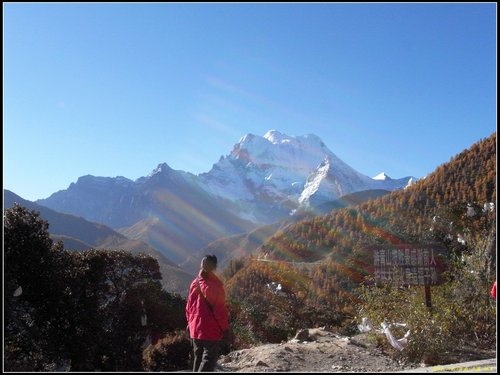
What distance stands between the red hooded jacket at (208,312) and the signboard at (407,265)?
204 inches

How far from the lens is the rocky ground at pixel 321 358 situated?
7.94 m

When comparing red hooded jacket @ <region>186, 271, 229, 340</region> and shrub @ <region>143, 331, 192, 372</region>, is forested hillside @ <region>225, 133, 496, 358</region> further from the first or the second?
red hooded jacket @ <region>186, 271, 229, 340</region>

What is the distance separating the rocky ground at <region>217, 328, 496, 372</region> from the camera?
7941 mm

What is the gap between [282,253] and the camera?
39969 mm

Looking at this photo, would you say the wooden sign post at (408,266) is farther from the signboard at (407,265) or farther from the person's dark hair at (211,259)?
the person's dark hair at (211,259)

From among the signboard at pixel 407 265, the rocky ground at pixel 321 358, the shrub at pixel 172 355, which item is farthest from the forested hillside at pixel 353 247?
the shrub at pixel 172 355

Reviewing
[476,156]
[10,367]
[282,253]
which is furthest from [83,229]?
[10,367]

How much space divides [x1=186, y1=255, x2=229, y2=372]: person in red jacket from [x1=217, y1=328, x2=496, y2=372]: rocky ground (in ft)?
6.59

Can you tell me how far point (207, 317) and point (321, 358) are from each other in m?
3.21

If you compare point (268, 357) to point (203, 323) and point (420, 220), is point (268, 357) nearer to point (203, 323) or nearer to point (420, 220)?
point (203, 323)

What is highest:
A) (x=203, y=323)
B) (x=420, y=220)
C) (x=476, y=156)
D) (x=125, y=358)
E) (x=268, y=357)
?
(x=476, y=156)

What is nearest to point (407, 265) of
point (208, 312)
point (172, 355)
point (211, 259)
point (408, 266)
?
point (408, 266)

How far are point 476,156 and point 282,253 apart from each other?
15482 millimetres

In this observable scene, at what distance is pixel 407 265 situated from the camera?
10352mm
